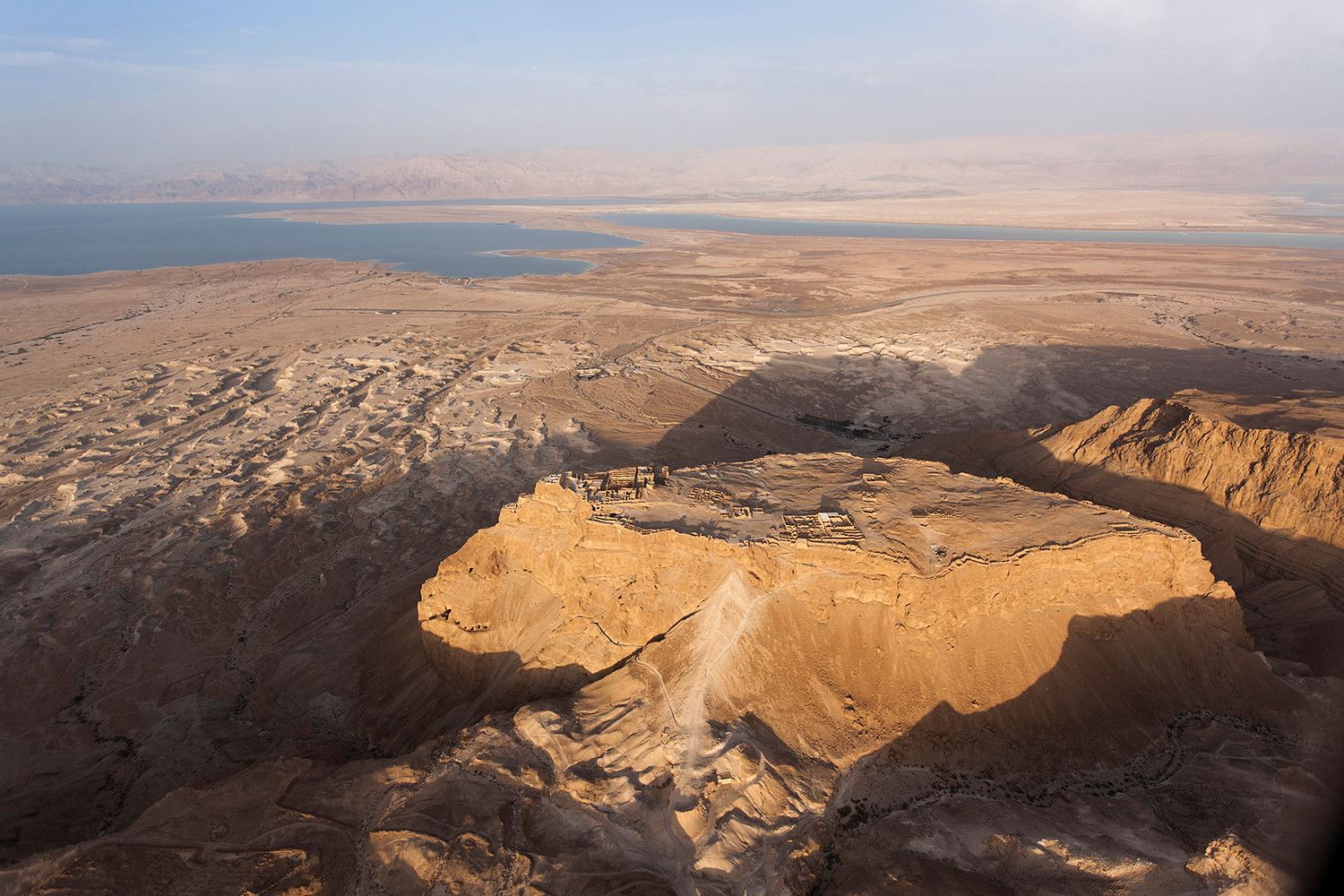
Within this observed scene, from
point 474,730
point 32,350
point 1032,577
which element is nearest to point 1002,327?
point 1032,577

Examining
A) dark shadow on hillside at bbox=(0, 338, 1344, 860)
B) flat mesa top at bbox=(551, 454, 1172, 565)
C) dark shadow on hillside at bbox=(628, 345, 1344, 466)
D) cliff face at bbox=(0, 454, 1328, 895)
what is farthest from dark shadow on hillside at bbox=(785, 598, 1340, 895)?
dark shadow on hillside at bbox=(628, 345, 1344, 466)

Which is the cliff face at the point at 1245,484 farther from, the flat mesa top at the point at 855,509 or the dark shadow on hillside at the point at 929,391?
the dark shadow on hillside at the point at 929,391

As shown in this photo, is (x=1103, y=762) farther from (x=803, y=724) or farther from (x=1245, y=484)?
(x=1245, y=484)

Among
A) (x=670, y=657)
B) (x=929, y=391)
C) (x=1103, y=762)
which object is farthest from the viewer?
(x=929, y=391)

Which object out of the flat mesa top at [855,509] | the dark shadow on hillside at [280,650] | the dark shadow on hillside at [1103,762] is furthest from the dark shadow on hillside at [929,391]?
the dark shadow on hillside at [1103,762]

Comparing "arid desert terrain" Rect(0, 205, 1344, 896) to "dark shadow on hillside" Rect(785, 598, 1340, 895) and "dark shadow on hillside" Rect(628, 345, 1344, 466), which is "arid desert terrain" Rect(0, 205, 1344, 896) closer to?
"dark shadow on hillside" Rect(785, 598, 1340, 895)

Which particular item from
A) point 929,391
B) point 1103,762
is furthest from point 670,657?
point 929,391

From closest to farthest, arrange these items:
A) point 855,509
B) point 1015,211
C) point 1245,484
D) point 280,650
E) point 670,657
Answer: point 670,657, point 855,509, point 280,650, point 1245,484, point 1015,211
